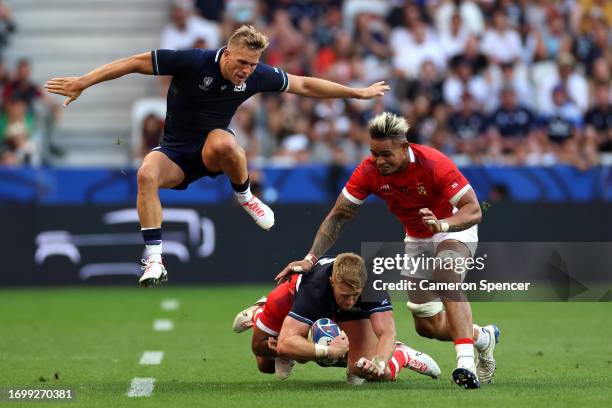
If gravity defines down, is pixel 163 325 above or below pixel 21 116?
below

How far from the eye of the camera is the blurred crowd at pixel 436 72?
69.9 feet

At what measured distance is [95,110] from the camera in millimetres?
23500

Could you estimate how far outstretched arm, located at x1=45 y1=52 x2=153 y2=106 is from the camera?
10539mm

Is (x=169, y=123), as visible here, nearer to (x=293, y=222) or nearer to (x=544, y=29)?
(x=293, y=222)

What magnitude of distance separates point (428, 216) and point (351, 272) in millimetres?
773

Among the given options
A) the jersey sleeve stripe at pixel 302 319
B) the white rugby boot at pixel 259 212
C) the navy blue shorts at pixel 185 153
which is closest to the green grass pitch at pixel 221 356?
the jersey sleeve stripe at pixel 302 319

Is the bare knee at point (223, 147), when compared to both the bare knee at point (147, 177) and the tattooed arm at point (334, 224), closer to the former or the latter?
the bare knee at point (147, 177)

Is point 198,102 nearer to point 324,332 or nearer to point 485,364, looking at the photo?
point 324,332

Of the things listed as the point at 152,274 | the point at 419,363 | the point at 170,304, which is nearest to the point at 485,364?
the point at 419,363

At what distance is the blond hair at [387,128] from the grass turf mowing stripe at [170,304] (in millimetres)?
8276

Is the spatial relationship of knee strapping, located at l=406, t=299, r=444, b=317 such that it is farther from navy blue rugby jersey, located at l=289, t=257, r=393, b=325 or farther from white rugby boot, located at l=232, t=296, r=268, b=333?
white rugby boot, located at l=232, t=296, r=268, b=333

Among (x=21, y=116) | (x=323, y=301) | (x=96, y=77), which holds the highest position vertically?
(x=96, y=77)

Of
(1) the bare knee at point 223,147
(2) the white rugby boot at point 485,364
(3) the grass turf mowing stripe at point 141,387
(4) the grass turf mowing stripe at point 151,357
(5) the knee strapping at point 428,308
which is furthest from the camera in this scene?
(4) the grass turf mowing stripe at point 151,357

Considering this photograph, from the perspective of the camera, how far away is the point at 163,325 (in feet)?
52.2
